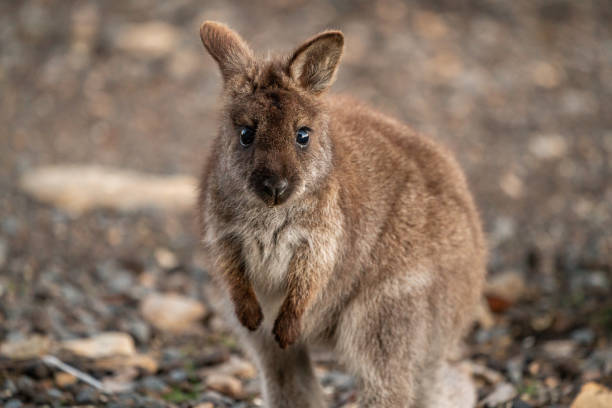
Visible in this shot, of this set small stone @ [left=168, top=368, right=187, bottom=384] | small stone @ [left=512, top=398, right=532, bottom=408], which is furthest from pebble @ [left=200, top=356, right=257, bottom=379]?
small stone @ [left=512, top=398, right=532, bottom=408]

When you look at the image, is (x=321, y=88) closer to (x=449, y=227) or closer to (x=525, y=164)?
(x=449, y=227)

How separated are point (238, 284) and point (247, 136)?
79cm

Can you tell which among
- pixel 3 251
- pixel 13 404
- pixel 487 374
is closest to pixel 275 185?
pixel 13 404

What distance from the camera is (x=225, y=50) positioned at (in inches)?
161

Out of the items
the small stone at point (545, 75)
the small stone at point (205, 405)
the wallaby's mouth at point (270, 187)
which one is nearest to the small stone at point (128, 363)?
the small stone at point (205, 405)

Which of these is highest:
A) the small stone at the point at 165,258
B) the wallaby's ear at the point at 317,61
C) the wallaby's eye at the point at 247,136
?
the small stone at the point at 165,258

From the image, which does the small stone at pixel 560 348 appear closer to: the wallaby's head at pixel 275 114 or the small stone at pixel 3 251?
the wallaby's head at pixel 275 114

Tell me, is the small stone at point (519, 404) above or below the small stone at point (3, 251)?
below

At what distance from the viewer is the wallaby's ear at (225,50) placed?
4066 mm

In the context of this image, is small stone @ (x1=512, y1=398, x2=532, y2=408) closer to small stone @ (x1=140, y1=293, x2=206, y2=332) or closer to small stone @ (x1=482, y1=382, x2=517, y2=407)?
small stone @ (x1=482, y1=382, x2=517, y2=407)

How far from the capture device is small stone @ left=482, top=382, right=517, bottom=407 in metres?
4.78

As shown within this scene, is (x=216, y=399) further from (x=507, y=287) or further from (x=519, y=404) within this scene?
(x=507, y=287)

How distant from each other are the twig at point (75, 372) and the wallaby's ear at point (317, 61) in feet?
7.57

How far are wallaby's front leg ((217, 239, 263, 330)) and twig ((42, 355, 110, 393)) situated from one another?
4.24 ft
